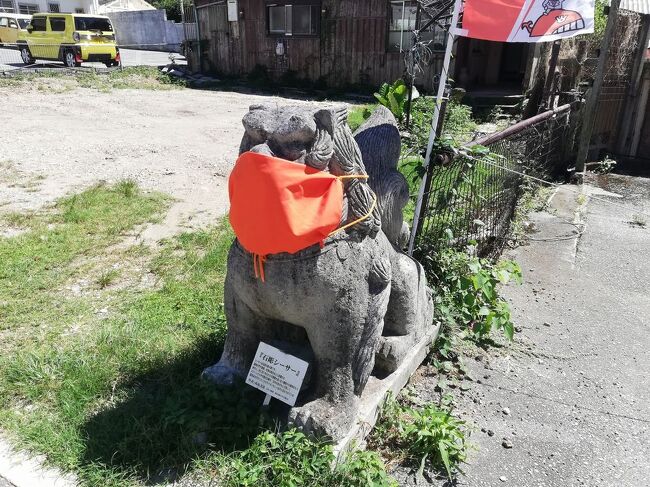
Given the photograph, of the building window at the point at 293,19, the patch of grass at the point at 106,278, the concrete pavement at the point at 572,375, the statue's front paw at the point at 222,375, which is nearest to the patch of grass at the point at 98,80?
the building window at the point at 293,19

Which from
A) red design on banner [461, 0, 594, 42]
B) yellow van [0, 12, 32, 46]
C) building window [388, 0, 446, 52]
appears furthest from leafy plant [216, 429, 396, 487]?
yellow van [0, 12, 32, 46]

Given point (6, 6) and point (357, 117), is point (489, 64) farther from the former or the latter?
point (6, 6)

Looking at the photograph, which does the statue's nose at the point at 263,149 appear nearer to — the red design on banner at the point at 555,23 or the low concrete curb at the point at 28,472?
the low concrete curb at the point at 28,472

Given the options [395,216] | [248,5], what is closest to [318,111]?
[395,216]

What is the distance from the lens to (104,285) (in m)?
4.33

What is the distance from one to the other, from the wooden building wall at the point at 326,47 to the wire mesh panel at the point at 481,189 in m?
9.66

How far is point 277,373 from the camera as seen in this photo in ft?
7.80

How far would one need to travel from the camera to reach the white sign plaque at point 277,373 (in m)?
2.34

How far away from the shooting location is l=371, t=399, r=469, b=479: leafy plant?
2.55m

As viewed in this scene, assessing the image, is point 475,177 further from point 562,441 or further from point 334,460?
point 334,460

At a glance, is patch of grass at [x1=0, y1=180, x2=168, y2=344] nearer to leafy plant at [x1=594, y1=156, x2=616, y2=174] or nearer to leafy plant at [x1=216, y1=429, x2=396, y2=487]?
leafy plant at [x1=216, y1=429, x2=396, y2=487]

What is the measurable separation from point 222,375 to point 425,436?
1.06 metres

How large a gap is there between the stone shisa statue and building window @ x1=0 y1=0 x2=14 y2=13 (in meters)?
36.9

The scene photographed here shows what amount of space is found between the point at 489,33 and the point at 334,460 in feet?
8.12
